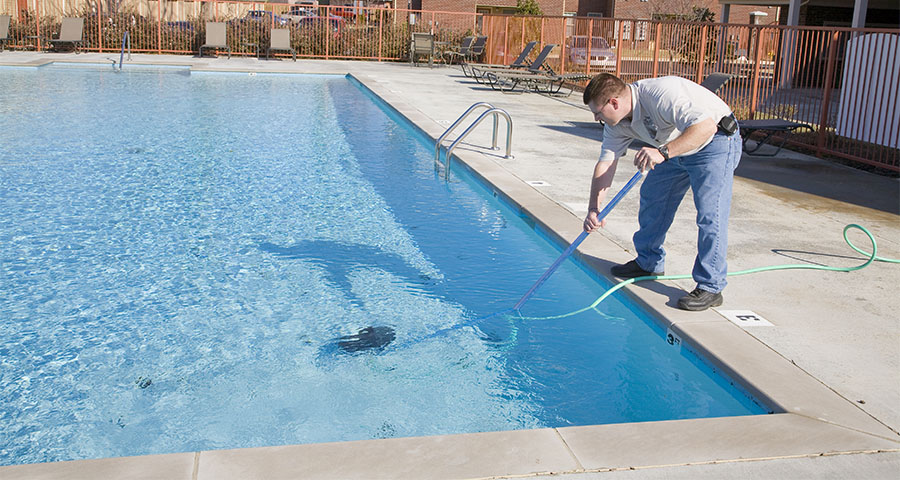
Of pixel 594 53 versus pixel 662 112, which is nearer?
pixel 662 112

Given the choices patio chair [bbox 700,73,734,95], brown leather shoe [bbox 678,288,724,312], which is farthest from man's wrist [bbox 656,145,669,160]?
patio chair [bbox 700,73,734,95]

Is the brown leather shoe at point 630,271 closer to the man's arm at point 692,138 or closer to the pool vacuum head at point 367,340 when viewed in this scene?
the man's arm at point 692,138

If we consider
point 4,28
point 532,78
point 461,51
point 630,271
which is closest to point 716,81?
point 532,78

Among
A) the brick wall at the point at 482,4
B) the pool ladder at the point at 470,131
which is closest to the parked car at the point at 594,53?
the pool ladder at the point at 470,131

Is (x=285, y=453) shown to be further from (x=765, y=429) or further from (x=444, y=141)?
(x=444, y=141)

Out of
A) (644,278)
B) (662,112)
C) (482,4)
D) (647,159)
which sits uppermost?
(482,4)

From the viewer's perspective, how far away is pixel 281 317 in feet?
17.5

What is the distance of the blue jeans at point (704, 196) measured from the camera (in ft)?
14.8

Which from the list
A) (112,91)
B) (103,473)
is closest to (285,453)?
(103,473)

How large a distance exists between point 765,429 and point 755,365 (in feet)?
2.23

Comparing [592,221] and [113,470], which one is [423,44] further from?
[113,470]

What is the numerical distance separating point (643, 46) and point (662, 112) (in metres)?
15.3

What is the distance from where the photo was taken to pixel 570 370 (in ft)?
15.5

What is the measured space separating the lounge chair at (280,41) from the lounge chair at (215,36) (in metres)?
1.41
